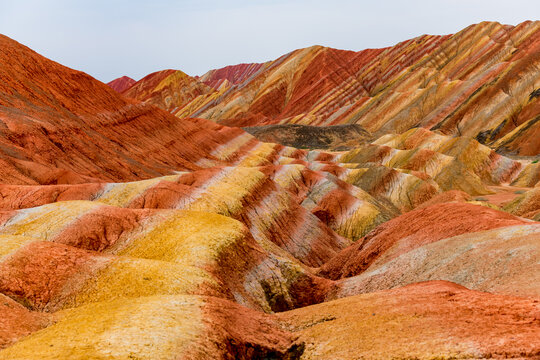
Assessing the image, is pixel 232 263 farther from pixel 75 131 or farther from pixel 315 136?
pixel 315 136

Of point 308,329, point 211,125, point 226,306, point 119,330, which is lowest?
point 308,329

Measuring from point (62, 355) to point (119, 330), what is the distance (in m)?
1.95

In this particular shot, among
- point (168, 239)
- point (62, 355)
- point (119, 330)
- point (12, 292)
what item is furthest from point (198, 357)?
point (168, 239)

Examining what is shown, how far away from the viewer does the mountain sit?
108 meters

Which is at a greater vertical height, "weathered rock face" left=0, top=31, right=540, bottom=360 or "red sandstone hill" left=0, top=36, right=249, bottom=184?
"red sandstone hill" left=0, top=36, right=249, bottom=184

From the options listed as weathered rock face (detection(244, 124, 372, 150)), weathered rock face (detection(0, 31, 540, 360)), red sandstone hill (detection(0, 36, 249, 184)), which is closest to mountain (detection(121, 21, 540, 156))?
weathered rock face (detection(244, 124, 372, 150))

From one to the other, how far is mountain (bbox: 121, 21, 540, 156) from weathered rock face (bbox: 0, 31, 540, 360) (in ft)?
195

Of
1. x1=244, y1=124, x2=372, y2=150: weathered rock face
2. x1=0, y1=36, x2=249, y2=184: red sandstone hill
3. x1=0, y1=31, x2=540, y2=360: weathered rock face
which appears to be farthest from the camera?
x1=244, y1=124, x2=372, y2=150: weathered rock face

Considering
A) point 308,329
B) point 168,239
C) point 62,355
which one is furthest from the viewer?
point 168,239

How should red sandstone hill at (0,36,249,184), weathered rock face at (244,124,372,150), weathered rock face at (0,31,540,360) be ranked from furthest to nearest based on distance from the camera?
1. weathered rock face at (244,124,372,150)
2. red sandstone hill at (0,36,249,184)
3. weathered rock face at (0,31,540,360)

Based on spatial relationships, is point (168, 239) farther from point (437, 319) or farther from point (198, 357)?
point (437, 319)

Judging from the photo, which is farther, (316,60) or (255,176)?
(316,60)

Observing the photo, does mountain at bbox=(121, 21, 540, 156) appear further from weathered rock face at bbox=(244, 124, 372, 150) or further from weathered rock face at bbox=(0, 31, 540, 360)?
weathered rock face at bbox=(0, 31, 540, 360)

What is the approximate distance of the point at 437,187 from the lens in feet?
221
